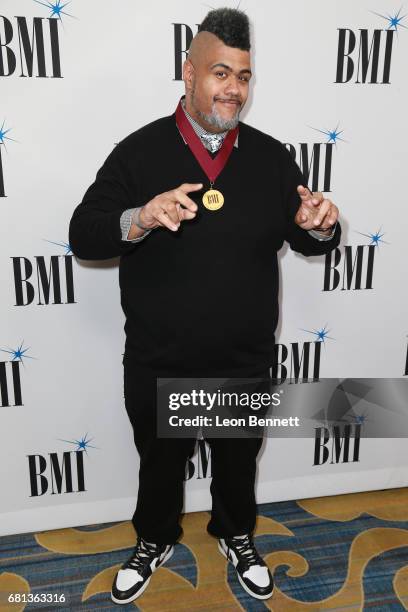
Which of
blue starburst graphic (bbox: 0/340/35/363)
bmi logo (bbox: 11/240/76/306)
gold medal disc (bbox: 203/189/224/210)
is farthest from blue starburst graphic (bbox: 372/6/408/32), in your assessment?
blue starburst graphic (bbox: 0/340/35/363)

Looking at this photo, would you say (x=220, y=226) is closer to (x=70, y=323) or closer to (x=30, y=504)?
(x=70, y=323)

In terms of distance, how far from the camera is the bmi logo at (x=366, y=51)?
1.81 metres

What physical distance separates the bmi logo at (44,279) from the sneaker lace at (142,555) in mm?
787

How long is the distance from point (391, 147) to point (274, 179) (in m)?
0.58

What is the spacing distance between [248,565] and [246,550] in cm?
5

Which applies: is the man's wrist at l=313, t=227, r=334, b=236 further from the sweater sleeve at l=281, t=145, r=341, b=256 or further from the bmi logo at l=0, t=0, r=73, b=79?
the bmi logo at l=0, t=0, r=73, b=79

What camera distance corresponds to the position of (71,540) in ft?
6.63

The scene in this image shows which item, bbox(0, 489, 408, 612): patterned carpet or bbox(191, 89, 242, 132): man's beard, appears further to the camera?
bbox(0, 489, 408, 612): patterned carpet

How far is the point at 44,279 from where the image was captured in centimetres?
183

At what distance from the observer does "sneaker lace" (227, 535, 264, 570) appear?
6.04ft

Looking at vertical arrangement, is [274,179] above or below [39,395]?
above

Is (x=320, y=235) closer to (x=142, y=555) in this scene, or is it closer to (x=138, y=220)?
(x=138, y=220)

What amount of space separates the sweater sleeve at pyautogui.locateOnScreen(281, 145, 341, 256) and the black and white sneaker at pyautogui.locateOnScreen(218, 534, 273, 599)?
37.1 inches

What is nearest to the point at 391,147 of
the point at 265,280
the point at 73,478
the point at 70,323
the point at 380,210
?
the point at 380,210
